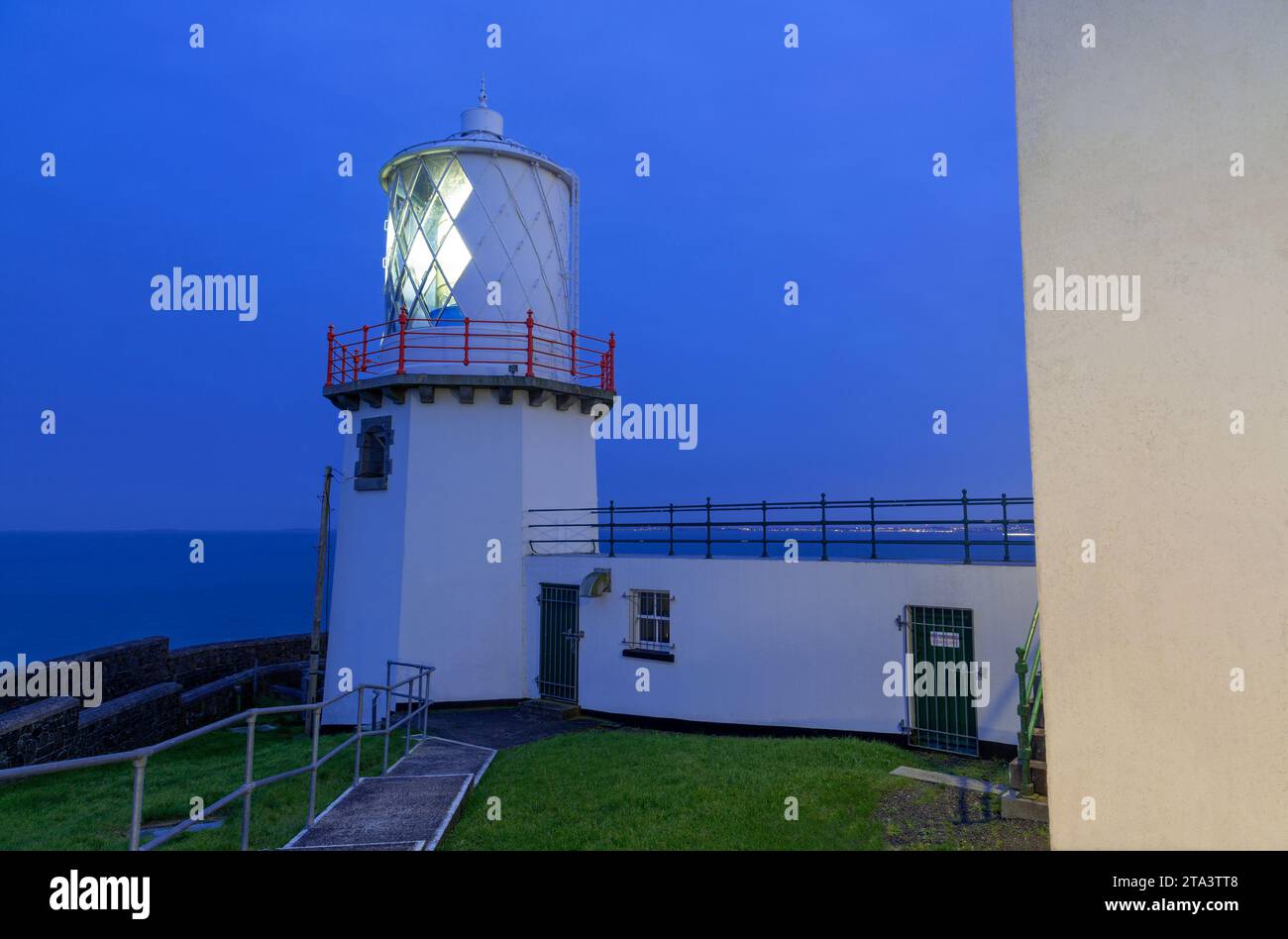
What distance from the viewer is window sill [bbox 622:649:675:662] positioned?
11938 mm

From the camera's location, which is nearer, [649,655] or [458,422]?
[649,655]

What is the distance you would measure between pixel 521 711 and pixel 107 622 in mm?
76241

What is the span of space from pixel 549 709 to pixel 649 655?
7.90 feet

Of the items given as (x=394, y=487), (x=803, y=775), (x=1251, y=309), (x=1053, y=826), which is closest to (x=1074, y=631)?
(x=1053, y=826)

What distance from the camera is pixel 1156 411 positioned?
151 inches

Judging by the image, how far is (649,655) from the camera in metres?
12.1

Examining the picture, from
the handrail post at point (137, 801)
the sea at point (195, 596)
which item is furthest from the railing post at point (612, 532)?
the handrail post at point (137, 801)

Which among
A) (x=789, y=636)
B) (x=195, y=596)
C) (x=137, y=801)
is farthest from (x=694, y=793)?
(x=195, y=596)

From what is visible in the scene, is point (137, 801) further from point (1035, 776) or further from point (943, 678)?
point (943, 678)

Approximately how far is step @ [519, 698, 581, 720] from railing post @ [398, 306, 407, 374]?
6.69m

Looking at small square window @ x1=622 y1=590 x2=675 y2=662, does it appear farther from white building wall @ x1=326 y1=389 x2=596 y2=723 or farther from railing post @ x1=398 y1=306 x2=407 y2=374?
railing post @ x1=398 y1=306 x2=407 y2=374

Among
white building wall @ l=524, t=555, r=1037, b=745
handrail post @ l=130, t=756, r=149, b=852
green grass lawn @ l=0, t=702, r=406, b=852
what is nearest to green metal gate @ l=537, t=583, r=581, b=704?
white building wall @ l=524, t=555, r=1037, b=745

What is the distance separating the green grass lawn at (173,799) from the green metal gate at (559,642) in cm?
299
